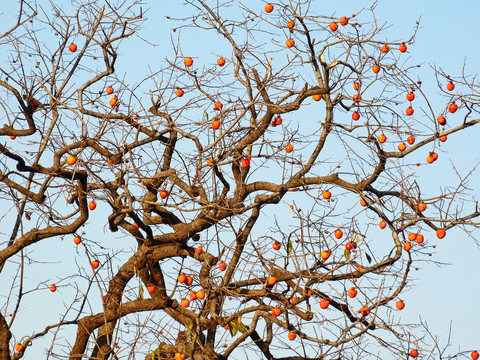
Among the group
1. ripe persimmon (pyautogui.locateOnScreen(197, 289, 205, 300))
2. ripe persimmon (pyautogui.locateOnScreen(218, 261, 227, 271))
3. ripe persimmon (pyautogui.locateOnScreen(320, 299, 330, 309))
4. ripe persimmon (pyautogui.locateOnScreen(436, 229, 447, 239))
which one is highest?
ripe persimmon (pyautogui.locateOnScreen(436, 229, 447, 239))

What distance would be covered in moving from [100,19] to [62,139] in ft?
3.91

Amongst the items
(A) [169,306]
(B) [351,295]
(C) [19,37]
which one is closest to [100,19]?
(C) [19,37]

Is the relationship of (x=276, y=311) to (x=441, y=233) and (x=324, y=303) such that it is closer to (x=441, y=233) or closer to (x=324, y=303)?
(x=324, y=303)

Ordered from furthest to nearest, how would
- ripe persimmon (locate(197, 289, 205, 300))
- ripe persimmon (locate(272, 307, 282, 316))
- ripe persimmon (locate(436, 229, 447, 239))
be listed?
ripe persimmon (locate(436, 229, 447, 239)) → ripe persimmon (locate(197, 289, 205, 300)) → ripe persimmon (locate(272, 307, 282, 316))

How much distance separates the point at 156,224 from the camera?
707 centimetres

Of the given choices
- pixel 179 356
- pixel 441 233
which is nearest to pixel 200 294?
pixel 179 356

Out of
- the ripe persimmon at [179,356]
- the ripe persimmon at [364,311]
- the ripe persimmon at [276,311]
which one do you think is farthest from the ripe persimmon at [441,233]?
the ripe persimmon at [179,356]

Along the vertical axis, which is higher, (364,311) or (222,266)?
(222,266)

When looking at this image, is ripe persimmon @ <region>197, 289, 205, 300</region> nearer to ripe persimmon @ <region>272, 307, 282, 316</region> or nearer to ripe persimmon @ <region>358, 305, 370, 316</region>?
ripe persimmon @ <region>272, 307, 282, 316</region>

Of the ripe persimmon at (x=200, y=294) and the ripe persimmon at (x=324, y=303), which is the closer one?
the ripe persimmon at (x=324, y=303)

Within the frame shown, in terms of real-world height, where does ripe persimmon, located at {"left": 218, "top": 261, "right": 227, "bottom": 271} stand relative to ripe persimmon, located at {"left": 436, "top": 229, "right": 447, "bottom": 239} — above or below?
below

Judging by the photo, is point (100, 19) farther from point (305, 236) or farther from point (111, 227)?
point (305, 236)

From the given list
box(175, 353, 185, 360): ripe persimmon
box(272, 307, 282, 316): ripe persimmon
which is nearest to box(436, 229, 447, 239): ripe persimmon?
box(272, 307, 282, 316): ripe persimmon

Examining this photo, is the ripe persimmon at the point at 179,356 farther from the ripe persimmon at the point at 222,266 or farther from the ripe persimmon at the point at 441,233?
the ripe persimmon at the point at 441,233
